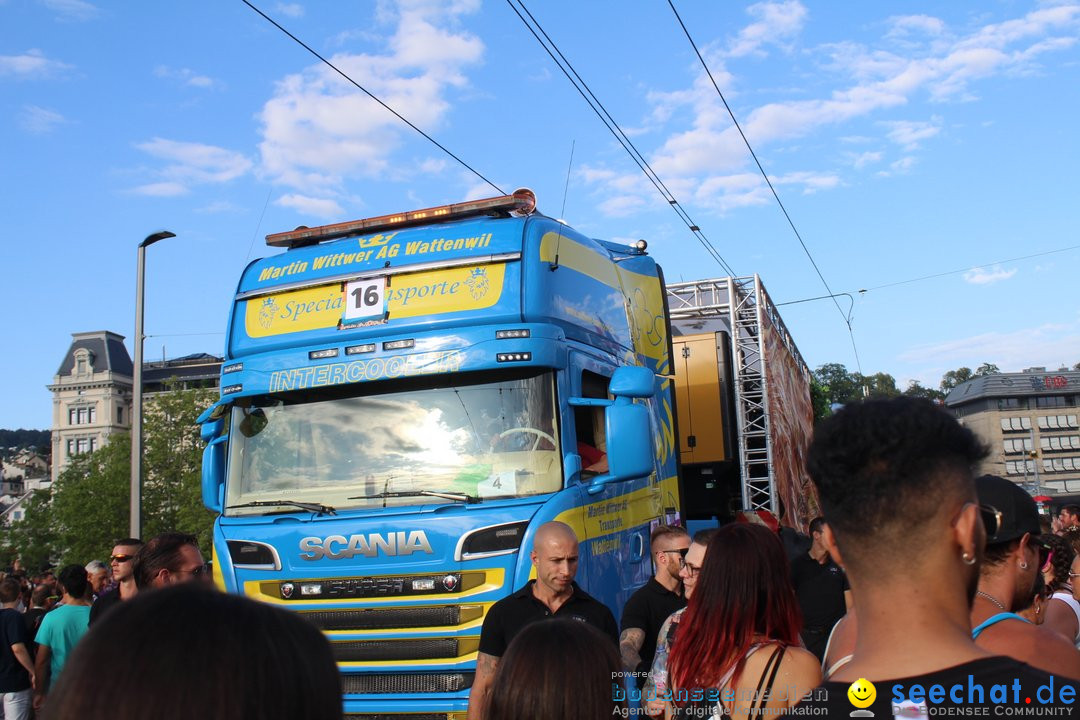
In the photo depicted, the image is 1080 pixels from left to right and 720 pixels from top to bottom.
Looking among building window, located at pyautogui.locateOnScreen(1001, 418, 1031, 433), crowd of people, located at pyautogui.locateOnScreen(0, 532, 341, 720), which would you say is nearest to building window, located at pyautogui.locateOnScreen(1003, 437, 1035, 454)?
building window, located at pyautogui.locateOnScreen(1001, 418, 1031, 433)

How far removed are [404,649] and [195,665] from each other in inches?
190

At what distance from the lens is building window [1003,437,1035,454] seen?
91.4 meters

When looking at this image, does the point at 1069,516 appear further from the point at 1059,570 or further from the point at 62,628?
the point at 62,628

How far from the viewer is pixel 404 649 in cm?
579

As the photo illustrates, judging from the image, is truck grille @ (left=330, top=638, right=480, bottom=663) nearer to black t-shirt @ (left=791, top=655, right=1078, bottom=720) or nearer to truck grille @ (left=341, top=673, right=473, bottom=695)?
truck grille @ (left=341, top=673, right=473, bottom=695)

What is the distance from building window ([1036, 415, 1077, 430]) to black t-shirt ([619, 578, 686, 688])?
9965 centimetres

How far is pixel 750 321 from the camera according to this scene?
13.1 meters

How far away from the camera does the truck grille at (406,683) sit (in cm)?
567

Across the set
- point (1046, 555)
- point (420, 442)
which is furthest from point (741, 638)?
point (420, 442)

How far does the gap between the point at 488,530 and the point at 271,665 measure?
4.54m

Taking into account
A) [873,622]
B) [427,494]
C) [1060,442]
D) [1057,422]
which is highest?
[1057,422]

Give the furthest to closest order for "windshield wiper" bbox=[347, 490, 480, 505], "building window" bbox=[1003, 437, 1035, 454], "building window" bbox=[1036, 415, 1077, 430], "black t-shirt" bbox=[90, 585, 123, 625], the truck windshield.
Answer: "building window" bbox=[1036, 415, 1077, 430] → "building window" bbox=[1003, 437, 1035, 454] → the truck windshield → "windshield wiper" bbox=[347, 490, 480, 505] → "black t-shirt" bbox=[90, 585, 123, 625]

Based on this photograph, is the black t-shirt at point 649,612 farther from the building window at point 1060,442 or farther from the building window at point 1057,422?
the building window at point 1060,442

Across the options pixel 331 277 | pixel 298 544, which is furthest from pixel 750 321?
pixel 298 544
